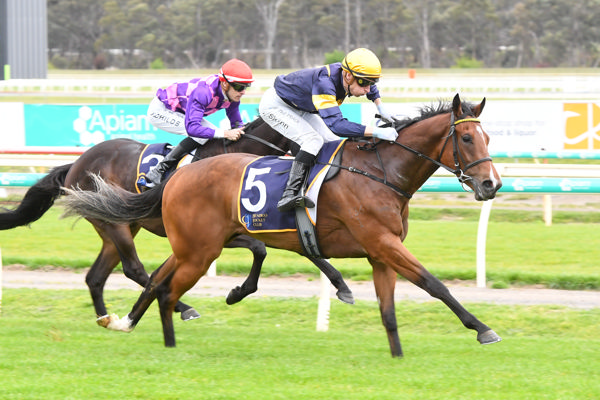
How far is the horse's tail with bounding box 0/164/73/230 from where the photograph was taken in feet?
22.2

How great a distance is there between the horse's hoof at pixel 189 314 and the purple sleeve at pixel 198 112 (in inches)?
49.0

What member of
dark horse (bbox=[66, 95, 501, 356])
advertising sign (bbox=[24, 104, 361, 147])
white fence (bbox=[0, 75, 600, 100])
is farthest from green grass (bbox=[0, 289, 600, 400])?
white fence (bbox=[0, 75, 600, 100])

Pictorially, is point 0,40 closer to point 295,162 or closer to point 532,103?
point 532,103

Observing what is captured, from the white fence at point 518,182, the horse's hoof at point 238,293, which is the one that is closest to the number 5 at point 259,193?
the horse's hoof at point 238,293

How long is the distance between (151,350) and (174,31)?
55989 mm

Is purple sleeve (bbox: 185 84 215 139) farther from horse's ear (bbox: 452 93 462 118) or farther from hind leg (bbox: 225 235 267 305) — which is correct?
horse's ear (bbox: 452 93 462 118)

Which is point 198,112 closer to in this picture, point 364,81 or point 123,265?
point 123,265

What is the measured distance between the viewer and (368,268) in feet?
26.0

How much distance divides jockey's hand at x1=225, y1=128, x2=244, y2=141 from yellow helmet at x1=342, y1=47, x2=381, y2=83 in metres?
1.24

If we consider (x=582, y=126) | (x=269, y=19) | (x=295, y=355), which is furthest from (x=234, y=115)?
(x=269, y=19)

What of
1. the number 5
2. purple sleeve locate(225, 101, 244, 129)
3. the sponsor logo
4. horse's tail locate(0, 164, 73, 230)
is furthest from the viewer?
the sponsor logo

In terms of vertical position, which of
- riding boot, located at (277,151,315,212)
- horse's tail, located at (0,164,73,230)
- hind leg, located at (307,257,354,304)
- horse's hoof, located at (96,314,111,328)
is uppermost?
riding boot, located at (277,151,315,212)

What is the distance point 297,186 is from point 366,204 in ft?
1.38

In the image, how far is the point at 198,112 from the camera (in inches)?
240
